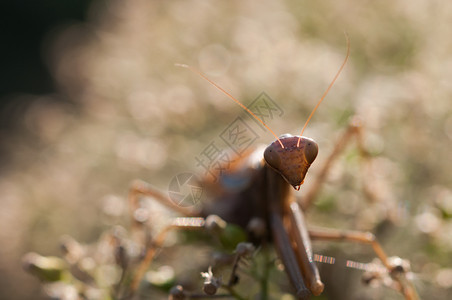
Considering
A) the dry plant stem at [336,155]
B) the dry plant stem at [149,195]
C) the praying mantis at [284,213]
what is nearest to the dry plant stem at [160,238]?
the praying mantis at [284,213]

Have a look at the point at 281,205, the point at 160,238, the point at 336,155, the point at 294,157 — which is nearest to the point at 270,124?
the point at 336,155

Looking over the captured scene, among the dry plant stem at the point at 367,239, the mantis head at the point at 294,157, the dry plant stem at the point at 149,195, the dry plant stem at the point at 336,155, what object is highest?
the mantis head at the point at 294,157

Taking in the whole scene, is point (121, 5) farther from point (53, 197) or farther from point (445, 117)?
point (445, 117)

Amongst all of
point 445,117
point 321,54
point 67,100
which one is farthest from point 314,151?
point 67,100

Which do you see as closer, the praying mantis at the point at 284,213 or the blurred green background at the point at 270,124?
the praying mantis at the point at 284,213

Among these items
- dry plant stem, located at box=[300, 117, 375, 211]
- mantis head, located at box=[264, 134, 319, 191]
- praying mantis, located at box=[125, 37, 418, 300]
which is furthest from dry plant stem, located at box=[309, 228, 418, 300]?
mantis head, located at box=[264, 134, 319, 191]

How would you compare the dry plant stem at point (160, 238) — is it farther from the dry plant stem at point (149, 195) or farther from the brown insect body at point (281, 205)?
the dry plant stem at point (149, 195)

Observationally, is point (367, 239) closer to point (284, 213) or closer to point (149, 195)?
point (284, 213)

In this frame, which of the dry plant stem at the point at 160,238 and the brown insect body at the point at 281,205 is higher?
the brown insect body at the point at 281,205
